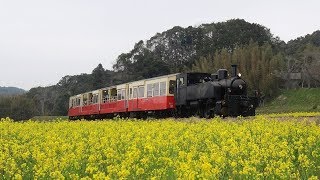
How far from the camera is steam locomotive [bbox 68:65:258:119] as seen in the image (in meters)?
21.9

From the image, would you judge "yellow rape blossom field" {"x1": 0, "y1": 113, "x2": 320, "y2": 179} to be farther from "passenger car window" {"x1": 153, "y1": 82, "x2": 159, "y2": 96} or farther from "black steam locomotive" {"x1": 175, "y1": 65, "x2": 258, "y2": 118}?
"passenger car window" {"x1": 153, "y1": 82, "x2": 159, "y2": 96}

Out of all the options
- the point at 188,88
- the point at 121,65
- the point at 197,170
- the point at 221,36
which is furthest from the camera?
the point at 121,65

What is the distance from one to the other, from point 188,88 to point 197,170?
1856 cm

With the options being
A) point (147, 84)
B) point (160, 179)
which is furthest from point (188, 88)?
point (160, 179)

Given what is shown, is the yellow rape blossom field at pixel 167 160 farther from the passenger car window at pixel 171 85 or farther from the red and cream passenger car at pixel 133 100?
the red and cream passenger car at pixel 133 100

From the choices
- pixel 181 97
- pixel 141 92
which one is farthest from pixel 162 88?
pixel 141 92

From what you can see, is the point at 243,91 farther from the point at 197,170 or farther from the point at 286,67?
the point at 286,67

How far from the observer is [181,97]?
82.1 feet

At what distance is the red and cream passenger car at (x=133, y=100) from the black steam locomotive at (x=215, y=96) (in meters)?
1.59

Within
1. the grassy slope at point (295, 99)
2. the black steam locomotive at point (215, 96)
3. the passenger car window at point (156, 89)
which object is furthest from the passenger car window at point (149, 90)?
the grassy slope at point (295, 99)

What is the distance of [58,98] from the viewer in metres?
82.0

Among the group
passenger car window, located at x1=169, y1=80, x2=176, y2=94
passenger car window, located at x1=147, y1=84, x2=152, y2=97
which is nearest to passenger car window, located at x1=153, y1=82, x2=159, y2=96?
passenger car window, located at x1=147, y1=84, x2=152, y2=97

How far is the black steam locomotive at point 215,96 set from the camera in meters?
21.5

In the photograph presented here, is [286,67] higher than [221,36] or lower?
lower
